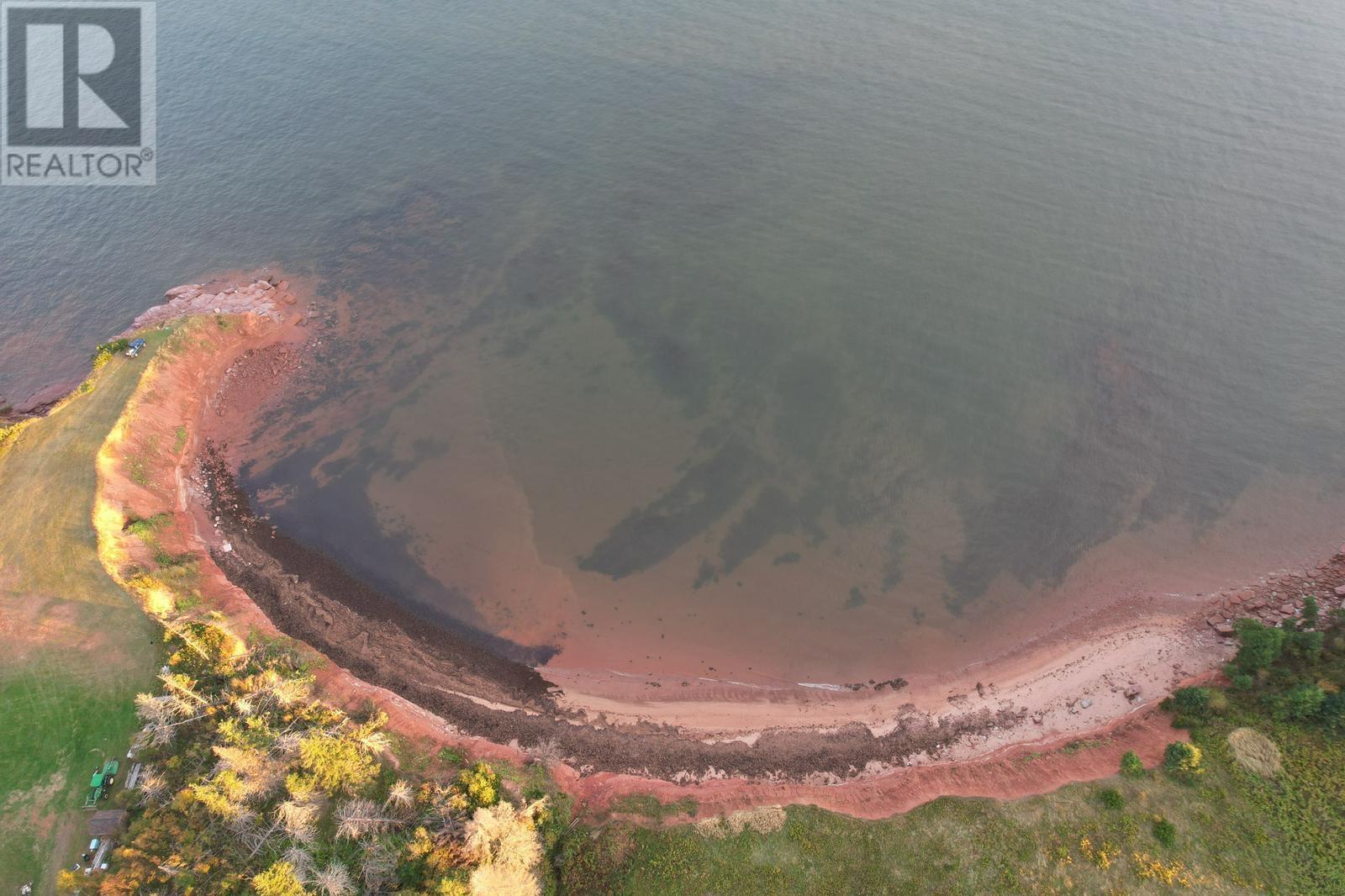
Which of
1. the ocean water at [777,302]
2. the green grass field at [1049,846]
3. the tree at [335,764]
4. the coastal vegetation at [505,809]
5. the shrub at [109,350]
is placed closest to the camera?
the coastal vegetation at [505,809]

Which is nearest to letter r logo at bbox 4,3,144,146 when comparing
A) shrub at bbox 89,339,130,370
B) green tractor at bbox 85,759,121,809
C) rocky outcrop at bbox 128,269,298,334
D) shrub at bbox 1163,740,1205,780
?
rocky outcrop at bbox 128,269,298,334

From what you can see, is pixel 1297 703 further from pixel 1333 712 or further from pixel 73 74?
pixel 73 74

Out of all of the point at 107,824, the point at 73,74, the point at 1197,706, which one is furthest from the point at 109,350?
the point at 1197,706

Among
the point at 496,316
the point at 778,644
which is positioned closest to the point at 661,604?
the point at 778,644

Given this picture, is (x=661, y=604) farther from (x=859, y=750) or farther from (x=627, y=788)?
(x=859, y=750)

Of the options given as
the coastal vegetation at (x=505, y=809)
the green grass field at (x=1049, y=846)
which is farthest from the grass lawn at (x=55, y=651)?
the green grass field at (x=1049, y=846)

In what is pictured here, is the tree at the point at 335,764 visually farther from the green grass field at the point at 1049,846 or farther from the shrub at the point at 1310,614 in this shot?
the shrub at the point at 1310,614
